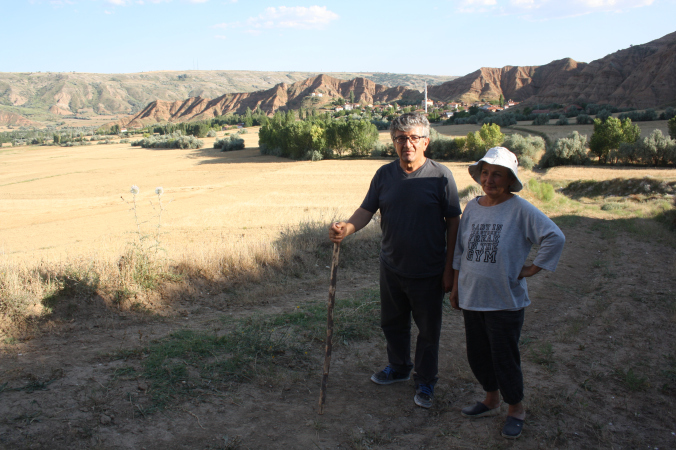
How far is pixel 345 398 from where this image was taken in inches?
135

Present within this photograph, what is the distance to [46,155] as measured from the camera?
5944cm

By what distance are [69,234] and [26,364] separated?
15169 millimetres

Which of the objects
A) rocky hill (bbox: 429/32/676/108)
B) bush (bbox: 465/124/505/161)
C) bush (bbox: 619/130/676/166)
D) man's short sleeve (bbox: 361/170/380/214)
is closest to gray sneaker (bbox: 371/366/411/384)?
man's short sleeve (bbox: 361/170/380/214)

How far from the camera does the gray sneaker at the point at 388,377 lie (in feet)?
11.8

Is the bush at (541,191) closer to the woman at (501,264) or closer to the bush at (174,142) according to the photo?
the woman at (501,264)

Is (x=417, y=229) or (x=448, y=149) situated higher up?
(x=448, y=149)

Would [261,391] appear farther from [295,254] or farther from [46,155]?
[46,155]

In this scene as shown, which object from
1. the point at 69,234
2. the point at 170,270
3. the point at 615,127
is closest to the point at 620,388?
the point at 170,270

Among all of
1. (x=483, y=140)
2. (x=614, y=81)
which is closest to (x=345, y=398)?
(x=483, y=140)

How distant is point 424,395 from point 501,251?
1343 mm

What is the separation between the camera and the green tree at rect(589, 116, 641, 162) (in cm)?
3106

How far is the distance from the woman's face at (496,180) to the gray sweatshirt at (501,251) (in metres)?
0.08

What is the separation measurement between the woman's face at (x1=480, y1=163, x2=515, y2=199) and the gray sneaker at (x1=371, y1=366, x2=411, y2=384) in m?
1.73

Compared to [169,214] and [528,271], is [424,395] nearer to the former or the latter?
[528,271]
